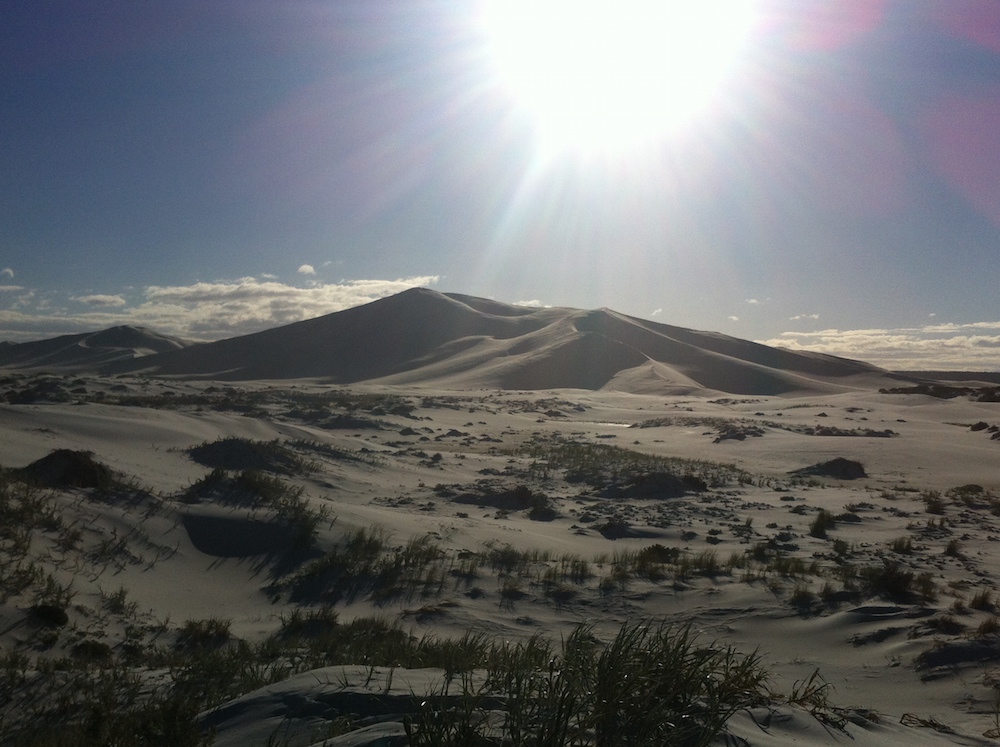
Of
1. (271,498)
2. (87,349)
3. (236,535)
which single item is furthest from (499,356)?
(87,349)

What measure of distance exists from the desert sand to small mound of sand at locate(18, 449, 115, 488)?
40mm

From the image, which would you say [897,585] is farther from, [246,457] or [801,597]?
[246,457]

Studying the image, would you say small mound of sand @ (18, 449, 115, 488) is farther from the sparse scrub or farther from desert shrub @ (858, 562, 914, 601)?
the sparse scrub

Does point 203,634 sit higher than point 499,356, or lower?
lower

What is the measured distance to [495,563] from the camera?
28.1 feet

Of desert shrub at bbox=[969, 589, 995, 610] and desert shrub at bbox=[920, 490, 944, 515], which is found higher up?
desert shrub at bbox=[969, 589, 995, 610]

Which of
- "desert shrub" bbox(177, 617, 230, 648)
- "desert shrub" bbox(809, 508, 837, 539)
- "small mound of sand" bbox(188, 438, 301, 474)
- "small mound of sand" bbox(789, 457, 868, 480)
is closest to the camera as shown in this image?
"desert shrub" bbox(177, 617, 230, 648)

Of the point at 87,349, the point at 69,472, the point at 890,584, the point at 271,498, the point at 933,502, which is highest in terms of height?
the point at 87,349

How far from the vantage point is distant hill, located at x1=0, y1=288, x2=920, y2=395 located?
71500 millimetres

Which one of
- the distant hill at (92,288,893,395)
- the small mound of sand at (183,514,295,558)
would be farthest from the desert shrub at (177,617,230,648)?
the distant hill at (92,288,893,395)

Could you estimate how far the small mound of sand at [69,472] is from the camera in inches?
356

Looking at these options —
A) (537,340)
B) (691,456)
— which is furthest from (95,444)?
(537,340)

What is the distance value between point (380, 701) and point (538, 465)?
1437 cm

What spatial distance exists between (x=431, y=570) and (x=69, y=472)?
5182 millimetres
